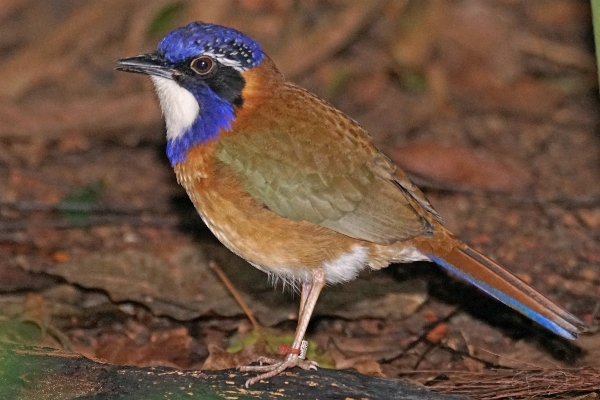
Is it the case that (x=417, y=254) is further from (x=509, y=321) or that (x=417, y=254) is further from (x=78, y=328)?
(x=78, y=328)

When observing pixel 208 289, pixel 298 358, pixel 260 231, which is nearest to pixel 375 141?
pixel 208 289

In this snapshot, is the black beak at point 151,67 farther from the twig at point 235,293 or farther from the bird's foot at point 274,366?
the twig at point 235,293

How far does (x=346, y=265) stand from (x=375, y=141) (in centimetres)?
309

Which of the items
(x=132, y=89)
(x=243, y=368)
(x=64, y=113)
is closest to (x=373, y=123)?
(x=132, y=89)

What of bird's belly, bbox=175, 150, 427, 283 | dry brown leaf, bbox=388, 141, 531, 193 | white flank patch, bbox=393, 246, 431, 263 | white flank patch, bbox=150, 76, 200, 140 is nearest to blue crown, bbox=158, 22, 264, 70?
white flank patch, bbox=150, 76, 200, 140

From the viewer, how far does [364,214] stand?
4.73 meters

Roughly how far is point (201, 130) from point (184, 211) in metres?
2.20

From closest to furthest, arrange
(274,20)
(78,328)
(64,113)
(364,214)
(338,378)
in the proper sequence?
(338,378)
(364,214)
(78,328)
(64,113)
(274,20)

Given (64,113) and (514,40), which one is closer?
(64,113)

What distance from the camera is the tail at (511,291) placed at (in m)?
4.59

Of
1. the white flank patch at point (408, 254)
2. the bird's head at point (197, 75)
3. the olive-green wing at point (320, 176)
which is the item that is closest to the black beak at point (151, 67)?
the bird's head at point (197, 75)

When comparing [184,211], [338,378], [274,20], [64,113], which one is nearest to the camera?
[338,378]

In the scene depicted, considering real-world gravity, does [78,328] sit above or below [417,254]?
below

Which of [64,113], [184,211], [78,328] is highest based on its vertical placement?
[64,113]
